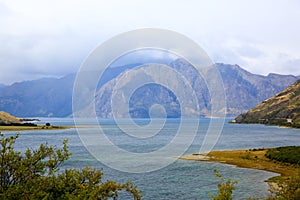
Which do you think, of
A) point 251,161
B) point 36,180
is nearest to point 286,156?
point 251,161

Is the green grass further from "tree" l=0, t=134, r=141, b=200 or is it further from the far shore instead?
"tree" l=0, t=134, r=141, b=200

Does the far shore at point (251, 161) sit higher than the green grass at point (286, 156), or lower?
lower

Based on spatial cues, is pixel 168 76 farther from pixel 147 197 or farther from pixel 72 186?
pixel 147 197

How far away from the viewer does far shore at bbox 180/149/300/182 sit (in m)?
83.2

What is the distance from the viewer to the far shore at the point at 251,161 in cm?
8322

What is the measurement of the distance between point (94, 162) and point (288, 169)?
51.8 m

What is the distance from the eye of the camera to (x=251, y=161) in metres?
98.5

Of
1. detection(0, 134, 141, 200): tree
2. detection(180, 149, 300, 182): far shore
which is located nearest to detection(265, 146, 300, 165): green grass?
detection(180, 149, 300, 182): far shore

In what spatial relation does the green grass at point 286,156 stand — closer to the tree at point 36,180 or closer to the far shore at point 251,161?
the far shore at point 251,161

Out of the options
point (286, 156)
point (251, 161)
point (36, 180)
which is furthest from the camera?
point (251, 161)

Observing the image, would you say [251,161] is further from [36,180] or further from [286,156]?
[36,180]

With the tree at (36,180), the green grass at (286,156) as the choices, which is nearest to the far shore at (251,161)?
the green grass at (286,156)

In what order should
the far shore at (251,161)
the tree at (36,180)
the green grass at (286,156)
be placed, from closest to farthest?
the tree at (36,180), the far shore at (251,161), the green grass at (286,156)

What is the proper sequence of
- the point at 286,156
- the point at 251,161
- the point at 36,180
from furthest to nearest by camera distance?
the point at 251,161 → the point at 286,156 → the point at 36,180
